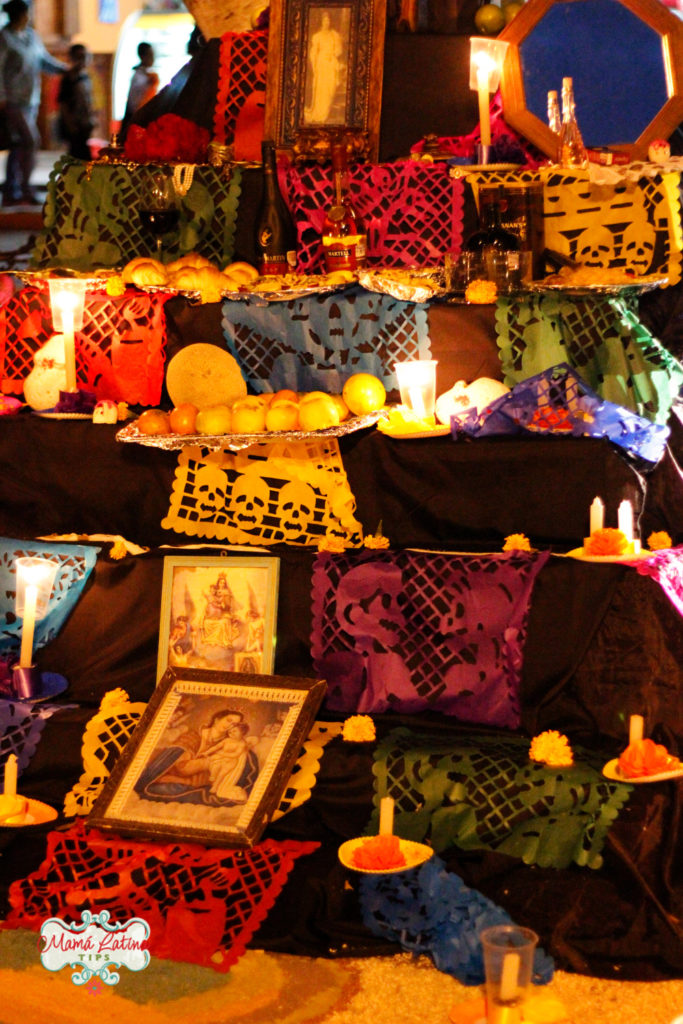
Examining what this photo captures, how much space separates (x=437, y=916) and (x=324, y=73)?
286 centimetres

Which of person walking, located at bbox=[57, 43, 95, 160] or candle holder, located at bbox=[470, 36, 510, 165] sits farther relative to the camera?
person walking, located at bbox=[57, 43, 95, 160]

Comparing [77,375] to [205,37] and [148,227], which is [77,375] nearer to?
[148,227]

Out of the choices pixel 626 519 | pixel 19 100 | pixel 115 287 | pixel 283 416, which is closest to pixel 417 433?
pixel 283 416

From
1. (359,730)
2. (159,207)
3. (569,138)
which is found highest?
(569,138)

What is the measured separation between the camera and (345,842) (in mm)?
3312

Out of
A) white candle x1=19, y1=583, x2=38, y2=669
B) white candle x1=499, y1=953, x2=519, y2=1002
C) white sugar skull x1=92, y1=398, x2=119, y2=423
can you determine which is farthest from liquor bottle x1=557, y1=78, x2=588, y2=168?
white candle x1=499, y1=953, x2=519, y2=1002

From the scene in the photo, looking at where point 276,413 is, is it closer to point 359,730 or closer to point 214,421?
point 214,421

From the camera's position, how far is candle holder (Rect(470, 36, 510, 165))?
4.34m

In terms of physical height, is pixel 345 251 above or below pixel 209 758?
above

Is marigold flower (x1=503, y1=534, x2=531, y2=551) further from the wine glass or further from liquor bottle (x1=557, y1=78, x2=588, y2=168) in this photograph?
the wine glass

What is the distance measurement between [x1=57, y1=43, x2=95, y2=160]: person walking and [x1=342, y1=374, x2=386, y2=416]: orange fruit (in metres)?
6.25

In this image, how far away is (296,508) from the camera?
3912 millimetres

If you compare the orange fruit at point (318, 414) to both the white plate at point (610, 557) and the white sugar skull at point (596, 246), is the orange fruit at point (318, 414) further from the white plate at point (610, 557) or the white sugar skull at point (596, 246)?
the white sugar skull at point (596, 246)

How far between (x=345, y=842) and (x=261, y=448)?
3.82 ft
